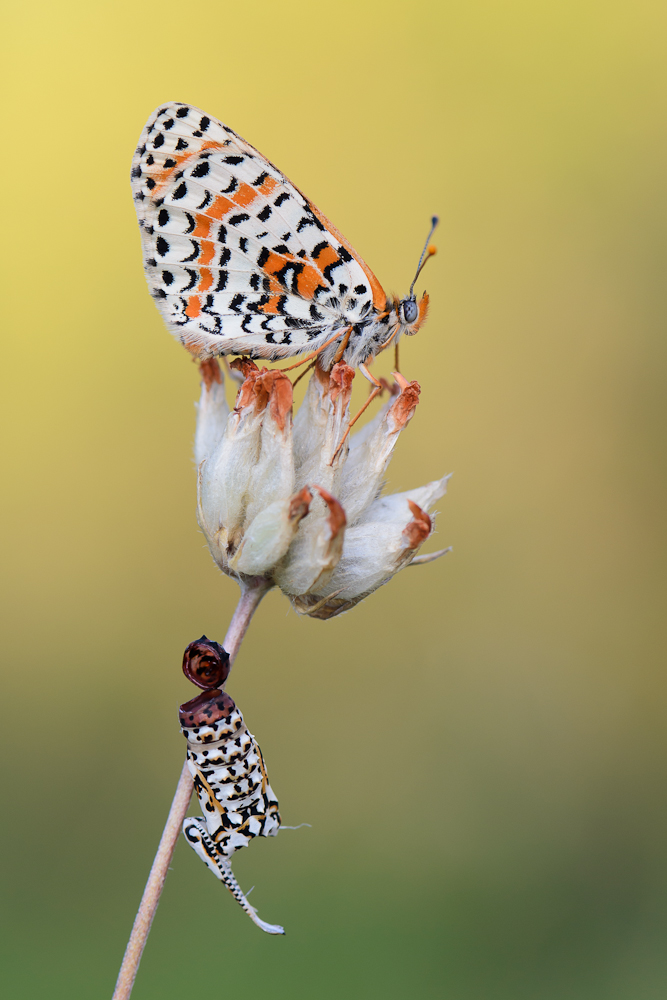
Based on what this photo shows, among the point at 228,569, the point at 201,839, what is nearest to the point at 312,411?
the point at 228,569

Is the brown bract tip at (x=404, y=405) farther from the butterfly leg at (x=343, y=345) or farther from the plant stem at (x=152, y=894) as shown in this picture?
the plant stem at (x=152, y=894)

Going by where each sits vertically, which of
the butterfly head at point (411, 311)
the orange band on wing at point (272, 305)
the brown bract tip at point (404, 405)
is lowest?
the brown bract tip at point (404, 405)

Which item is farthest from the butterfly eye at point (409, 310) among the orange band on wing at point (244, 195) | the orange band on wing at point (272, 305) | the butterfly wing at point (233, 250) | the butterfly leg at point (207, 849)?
the butterfly leg at point (207, 849)

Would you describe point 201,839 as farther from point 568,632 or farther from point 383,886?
point 568,632

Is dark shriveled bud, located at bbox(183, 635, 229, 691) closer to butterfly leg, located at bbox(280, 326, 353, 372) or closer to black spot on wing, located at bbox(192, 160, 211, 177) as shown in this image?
butterfly leg, located at bbox(280, 326, 353, 372)

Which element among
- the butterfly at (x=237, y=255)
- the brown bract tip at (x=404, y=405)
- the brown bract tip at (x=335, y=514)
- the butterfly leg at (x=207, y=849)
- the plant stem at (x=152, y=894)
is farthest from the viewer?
the butterfly at (x=237, y=255)
